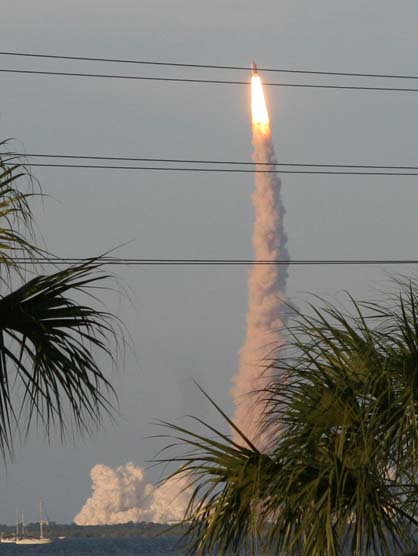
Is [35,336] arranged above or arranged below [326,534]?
above

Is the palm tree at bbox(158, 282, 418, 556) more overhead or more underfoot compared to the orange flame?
→ more underfoot

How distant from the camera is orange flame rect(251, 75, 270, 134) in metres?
63.3

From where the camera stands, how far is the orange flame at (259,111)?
208 feet

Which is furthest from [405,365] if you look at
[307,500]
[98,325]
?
[98,325]

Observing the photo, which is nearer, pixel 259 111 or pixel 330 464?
pixel 330 464

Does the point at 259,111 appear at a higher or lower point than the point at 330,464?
higher

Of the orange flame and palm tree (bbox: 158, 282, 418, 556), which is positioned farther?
the orange flame

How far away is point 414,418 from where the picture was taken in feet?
49.4

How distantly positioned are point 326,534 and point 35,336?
13.8ft

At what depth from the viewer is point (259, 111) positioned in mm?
64875

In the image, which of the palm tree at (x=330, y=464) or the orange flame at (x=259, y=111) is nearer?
the palm tree at (x=330, y=464)

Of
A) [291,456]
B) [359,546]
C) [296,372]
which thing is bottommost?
[359,546]

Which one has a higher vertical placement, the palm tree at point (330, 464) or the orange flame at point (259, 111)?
the orange flame at point (259, 111)

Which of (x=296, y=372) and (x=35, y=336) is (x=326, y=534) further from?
(x=35, y=336)
